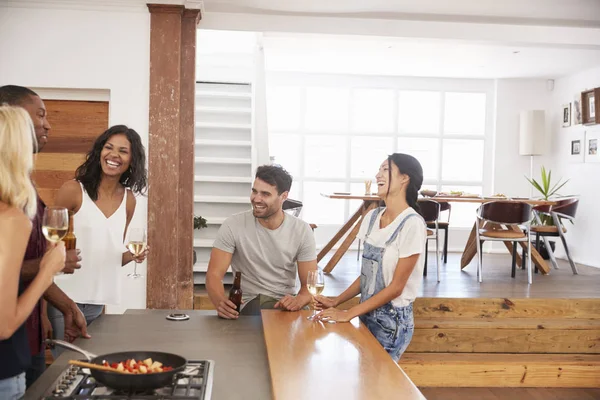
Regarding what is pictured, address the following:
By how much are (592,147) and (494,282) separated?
3263 millimetres

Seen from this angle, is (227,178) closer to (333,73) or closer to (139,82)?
(139,82)

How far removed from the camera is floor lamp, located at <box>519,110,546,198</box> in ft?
33.1

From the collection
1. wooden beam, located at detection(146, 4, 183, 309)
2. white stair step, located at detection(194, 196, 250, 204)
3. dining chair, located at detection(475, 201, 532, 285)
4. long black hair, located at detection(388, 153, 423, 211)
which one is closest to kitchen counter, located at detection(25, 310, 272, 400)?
long black hair, located at detection(388, 153, 423, 211)

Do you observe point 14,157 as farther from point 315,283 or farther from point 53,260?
point 315,283

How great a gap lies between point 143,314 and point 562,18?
533cm

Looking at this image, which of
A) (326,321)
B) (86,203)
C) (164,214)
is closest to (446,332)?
(164,214)

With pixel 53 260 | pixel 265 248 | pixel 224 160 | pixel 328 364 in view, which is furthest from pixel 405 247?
pixel 224 160

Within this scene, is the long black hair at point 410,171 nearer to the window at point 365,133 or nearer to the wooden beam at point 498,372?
the wooden beam at point 498,372

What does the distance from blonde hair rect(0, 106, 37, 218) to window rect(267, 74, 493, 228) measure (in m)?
8.98

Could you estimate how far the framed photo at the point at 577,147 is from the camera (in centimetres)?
933

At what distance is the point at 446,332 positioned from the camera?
17.7 feet

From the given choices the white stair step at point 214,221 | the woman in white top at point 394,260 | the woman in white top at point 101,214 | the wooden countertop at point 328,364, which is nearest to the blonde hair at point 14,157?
the wooden countertop at point 328,364

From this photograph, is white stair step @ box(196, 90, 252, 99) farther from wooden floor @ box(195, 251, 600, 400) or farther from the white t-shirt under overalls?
the white t-shirt under overalls

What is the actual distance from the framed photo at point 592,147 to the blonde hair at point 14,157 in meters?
8.58
